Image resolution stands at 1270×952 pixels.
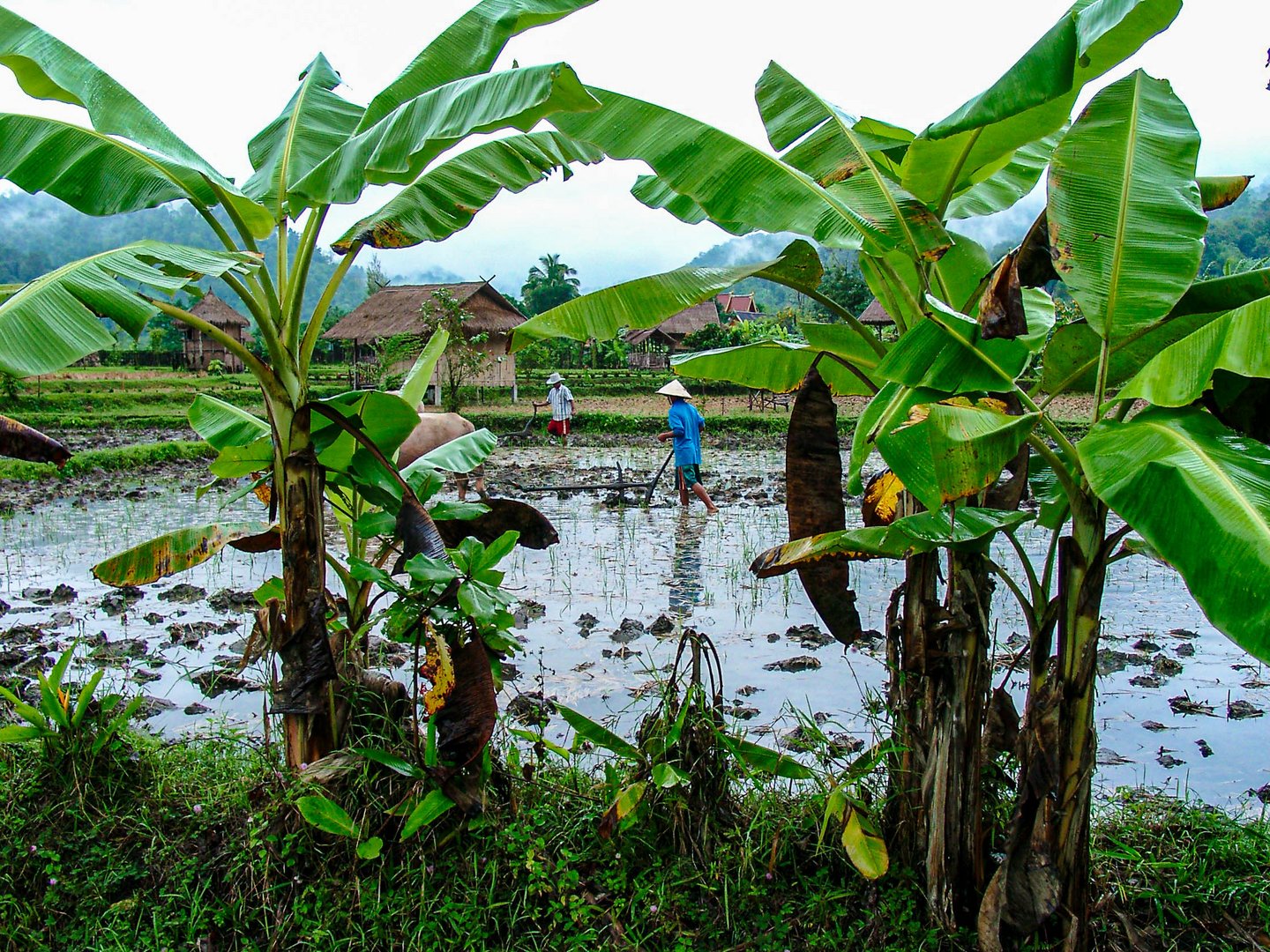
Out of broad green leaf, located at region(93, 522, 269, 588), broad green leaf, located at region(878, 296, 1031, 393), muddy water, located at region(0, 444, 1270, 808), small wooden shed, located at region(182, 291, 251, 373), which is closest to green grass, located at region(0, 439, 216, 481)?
muddy water, located at region(0, 444, 1270, 808)

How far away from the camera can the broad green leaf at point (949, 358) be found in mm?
2055

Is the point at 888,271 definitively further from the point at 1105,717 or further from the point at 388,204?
the point at 1105,717

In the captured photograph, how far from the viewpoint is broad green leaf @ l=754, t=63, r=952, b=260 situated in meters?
2.38

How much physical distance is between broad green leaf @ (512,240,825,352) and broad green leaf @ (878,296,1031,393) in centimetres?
57

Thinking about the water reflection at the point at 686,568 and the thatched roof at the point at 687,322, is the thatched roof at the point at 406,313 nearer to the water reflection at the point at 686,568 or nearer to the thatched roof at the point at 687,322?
the thatched roof at the point at 687,322

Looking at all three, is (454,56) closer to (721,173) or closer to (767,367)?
(721,173)

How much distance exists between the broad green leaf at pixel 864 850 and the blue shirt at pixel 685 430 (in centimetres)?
687

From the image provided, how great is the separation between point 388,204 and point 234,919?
86.1 inches

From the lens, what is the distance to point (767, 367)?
10.2 feet

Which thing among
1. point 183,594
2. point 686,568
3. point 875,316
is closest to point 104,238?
point 875,316

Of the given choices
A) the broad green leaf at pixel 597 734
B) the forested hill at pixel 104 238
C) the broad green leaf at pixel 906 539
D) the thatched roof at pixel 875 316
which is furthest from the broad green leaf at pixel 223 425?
the forested hill at pixel 104 238

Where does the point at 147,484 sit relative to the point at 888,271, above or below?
below

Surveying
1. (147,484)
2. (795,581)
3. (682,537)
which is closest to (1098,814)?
(795,581)

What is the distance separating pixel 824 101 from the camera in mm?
2859
